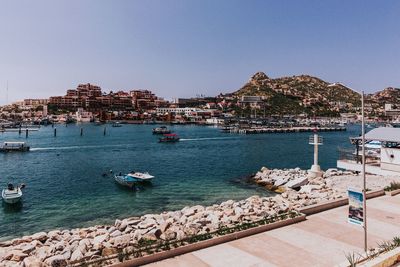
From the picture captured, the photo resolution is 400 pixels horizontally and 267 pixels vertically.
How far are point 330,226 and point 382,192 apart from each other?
857 cm

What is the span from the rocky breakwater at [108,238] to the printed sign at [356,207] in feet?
19.4

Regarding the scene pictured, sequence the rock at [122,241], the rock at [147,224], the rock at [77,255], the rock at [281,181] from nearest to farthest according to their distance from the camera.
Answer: the rock at [77,255]
the rock at [122,241]
the rock at [147,224]
the rock at [281,181]

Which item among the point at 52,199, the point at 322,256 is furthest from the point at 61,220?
the point at 322,256

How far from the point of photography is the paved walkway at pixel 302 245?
445 inches

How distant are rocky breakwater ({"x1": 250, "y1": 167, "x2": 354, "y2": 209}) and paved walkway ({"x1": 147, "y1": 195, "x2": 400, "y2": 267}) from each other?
15.8 ft

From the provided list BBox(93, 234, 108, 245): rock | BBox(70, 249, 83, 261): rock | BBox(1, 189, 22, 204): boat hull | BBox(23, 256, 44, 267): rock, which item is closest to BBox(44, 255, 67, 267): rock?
BBox(23, 256, 44, 267): rock

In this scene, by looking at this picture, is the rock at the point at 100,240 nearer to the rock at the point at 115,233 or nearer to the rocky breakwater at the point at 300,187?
the rock at the point at 115,233

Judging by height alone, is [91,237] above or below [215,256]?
below

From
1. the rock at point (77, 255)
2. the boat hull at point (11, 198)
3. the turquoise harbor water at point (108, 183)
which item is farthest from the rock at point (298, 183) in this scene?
the boat hull at point (11, 198)

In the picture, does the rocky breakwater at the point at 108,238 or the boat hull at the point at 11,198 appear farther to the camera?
the boat hull at the point at 11,198

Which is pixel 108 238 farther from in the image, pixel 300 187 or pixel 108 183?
pixel 108 183

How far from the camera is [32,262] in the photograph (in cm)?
1341

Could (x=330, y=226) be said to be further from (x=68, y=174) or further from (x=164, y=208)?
(x=68, y=174)

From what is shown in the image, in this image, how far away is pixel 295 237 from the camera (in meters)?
13.5
